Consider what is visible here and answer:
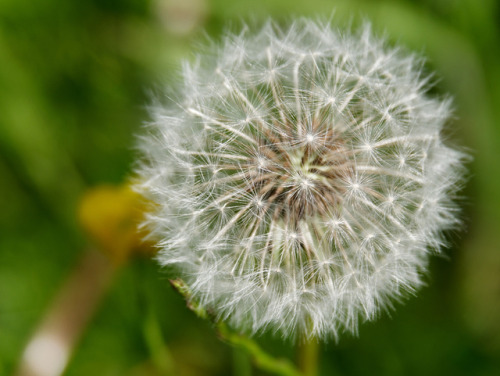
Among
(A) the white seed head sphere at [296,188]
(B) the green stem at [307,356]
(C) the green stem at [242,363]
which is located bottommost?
(C) the green stem at [242,363]

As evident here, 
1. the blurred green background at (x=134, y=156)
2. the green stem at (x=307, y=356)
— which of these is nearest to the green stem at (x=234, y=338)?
the green stem at (x=307, y=356)

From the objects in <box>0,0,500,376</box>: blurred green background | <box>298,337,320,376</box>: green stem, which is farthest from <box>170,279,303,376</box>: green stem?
<box>0,0,500,376</box>: blurred green background

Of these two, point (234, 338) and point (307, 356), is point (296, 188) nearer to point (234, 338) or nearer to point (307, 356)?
point (234, 338)

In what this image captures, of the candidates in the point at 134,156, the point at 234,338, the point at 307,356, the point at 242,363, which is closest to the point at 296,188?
the point at 234,338

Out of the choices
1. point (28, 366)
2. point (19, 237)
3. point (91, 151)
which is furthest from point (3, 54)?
point (28, 366)

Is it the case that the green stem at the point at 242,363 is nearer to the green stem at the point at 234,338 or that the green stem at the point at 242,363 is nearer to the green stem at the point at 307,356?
the green stem at the point at 307,356

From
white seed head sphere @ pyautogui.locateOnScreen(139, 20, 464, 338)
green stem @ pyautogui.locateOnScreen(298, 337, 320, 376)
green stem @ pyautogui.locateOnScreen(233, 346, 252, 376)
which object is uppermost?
white seed head sphere @ pyautogui.locateOnScreen(139, 20, 464, 338)

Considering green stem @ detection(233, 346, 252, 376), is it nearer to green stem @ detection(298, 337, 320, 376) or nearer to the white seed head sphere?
green stem @ detection(298, 337, 320, 376)
